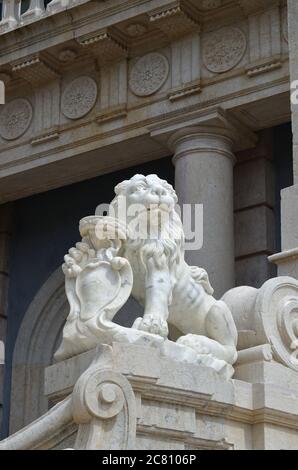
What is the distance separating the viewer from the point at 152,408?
24.4 feet

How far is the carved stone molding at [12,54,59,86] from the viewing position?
57.3ft

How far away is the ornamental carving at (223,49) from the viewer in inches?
630

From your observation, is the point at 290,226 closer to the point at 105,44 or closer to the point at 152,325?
the point at 152,325

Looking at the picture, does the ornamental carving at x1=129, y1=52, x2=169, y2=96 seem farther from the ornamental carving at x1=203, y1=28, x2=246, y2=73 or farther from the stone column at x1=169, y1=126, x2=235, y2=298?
the stone column at x1=169, y1=126, x2=235, y2=298

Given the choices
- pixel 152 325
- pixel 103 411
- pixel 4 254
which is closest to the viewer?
pixel 103 411

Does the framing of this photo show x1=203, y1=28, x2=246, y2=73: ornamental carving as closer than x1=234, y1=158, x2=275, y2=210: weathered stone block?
Yes

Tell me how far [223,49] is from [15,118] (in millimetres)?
3747

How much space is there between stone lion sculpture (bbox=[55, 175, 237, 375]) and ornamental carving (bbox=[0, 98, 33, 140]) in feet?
31.9

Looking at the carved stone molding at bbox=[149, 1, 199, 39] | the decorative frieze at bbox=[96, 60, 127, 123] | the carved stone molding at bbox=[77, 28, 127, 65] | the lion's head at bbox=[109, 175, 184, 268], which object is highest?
the carved stone molding at bbox=[77, 28, 127, 65]

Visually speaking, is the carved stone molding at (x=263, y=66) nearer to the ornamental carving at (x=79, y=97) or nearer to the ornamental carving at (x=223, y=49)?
the ornamental carving at (x=223, y=49)

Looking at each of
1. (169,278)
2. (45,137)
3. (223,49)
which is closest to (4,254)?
(45,137)

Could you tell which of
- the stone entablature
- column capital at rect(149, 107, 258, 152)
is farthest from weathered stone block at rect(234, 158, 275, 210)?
column capital at rect(149, 107, 258, 152)
